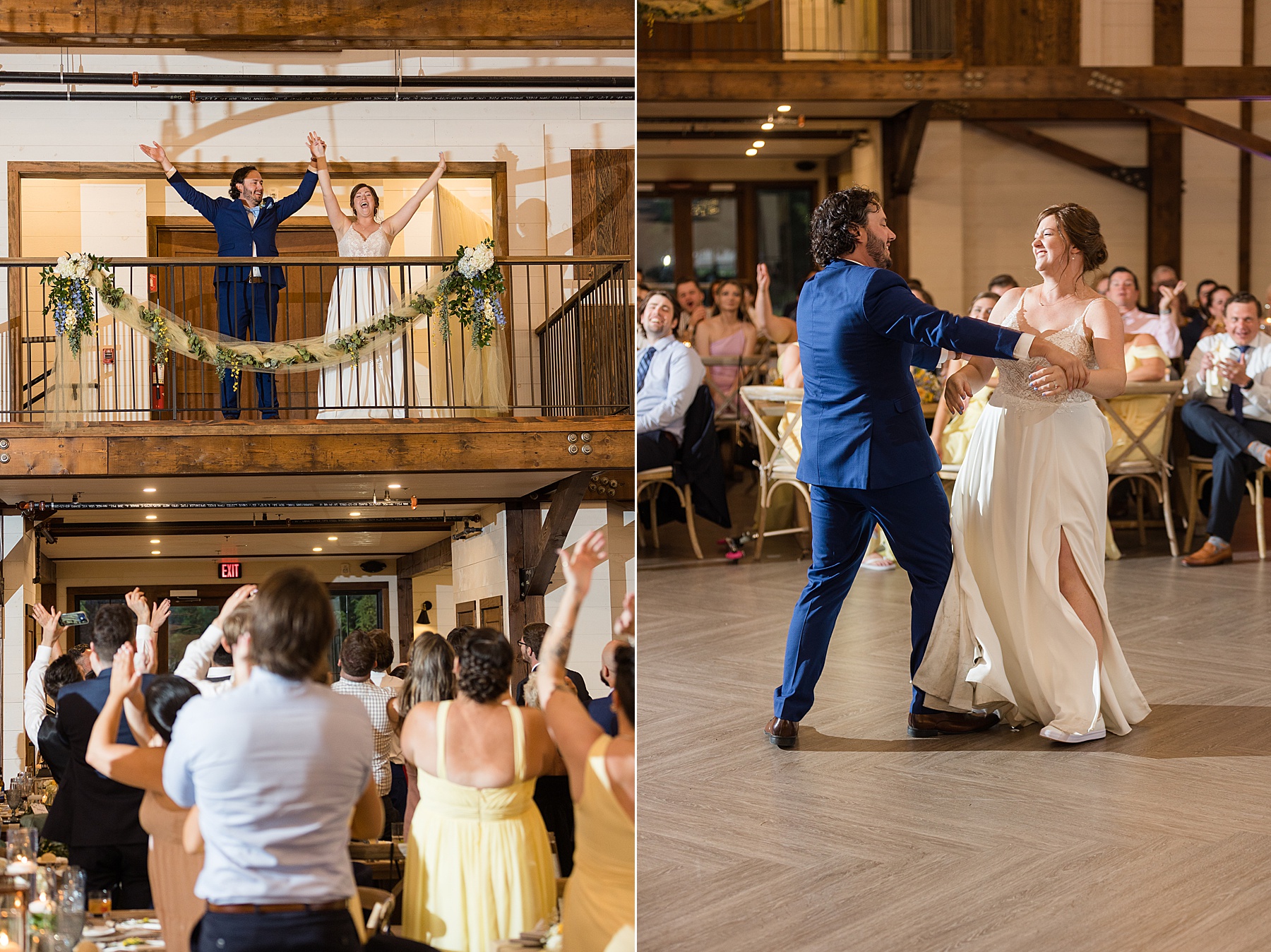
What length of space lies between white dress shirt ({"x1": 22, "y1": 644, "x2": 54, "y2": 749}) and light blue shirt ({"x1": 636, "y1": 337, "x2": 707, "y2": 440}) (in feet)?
15.9

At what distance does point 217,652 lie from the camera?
4.72 ft

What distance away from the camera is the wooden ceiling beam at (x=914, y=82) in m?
9.87

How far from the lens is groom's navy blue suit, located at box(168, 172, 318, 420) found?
1.53m

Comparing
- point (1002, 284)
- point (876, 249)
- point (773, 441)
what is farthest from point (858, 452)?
point (1002, 284)

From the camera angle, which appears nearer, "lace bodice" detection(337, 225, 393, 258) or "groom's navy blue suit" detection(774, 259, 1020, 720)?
"lace bodice" detection(337, 225, 393, 258)

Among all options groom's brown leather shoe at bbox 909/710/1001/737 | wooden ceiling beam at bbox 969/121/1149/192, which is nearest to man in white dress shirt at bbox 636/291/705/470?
groom's brown leather shoe at bbox 909/710/1001/737

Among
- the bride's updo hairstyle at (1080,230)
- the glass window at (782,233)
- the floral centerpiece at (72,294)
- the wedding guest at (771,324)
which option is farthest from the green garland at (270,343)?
the glass window at (782,233)

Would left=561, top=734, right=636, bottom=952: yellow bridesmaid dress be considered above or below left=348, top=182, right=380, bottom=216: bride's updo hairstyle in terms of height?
below

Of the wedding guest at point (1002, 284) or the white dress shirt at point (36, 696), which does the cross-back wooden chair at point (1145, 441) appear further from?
the white dress shirt at point (36, 696)

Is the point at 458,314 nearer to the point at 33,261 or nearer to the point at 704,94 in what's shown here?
the point at 33,261

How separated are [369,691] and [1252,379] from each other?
242 inches

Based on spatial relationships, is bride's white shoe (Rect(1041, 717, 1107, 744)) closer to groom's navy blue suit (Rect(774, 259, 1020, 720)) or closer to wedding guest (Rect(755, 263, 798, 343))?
groom's navy blue suit (Rect(774, 259, 1020, 720))

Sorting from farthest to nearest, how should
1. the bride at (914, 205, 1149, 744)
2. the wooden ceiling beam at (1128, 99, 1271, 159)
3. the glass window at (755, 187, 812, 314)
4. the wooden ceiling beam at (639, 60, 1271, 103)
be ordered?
the glass window at (755, 187, 812, 314)
the wooden ceiling beam at (1128, 99, 1271, 159)
the wooden ceiling beam at (639, 60, 1271, 103)
the bride at (914, 205, 1149, 744)

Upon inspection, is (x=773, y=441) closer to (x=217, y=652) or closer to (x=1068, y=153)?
(x=217, y=652)
